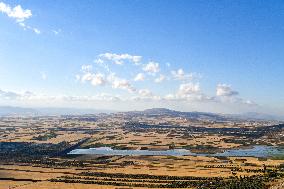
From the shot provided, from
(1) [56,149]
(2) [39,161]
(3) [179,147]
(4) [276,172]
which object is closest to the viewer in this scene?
(4) [276,172]

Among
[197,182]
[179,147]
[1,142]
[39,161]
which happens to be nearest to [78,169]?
[39,161]

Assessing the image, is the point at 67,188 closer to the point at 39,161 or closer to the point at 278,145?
the point at 39,161

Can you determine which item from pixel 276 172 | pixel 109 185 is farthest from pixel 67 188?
pixel 276 172

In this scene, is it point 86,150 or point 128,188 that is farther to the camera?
point 86,150

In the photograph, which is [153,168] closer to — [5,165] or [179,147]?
[5,165]

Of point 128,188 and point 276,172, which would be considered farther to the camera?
point 276,172

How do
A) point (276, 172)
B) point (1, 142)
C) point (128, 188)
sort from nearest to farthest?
1. point (128, 188)
2. point (276, 172)
3. point (1, 142)

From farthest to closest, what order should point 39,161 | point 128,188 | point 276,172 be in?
point 39,161 → point 276,172 → point 128,188

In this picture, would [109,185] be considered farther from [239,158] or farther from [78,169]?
[239,158]

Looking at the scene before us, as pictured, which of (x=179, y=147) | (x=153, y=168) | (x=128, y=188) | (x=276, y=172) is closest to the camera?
(x=128, y=188)
